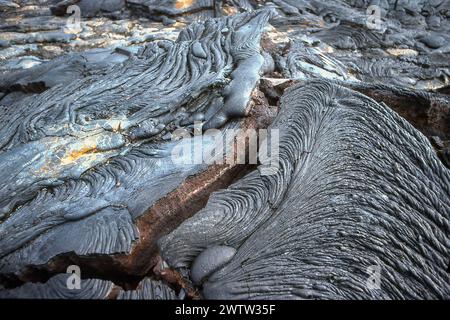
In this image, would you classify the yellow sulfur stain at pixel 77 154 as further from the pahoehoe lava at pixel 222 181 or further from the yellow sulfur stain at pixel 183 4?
the yellow sulfur stain at pixel 183 4

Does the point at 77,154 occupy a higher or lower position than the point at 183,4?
lower

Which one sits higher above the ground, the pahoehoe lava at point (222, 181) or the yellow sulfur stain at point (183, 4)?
the yellow sulfur stain at point (183, 4)

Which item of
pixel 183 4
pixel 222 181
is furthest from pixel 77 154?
pixel 183 4

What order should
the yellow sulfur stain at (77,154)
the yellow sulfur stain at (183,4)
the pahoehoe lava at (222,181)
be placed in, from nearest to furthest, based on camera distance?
the pahoehoe lava at (222,181)
the yellow sulfur stain at (77,154)
the yellow sulfur stain at (183,4)

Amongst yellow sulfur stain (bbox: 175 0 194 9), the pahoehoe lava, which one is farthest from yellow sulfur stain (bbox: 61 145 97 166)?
yellow sulfur stain (bbox: 175 0 194 9)

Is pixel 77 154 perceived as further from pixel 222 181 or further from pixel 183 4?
pixel 183 4

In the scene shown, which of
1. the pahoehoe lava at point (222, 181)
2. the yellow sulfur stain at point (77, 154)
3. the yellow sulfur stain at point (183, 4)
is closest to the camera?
the pahoehoe lava at point (222, 181)

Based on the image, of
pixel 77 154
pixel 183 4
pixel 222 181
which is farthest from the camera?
pixel 183 4

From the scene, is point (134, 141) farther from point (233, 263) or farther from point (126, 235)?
point (233, 263)

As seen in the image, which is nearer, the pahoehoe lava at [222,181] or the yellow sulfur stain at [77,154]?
the pahoehoe lava at [222,181]

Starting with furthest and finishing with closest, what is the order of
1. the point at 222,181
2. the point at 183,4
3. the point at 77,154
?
1. the point at 183,4
2. the point at 77,154
3. the point at 222,181

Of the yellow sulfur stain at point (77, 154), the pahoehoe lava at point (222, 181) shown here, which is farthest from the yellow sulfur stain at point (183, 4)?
the yellow sulfur stain at point (77, 154)

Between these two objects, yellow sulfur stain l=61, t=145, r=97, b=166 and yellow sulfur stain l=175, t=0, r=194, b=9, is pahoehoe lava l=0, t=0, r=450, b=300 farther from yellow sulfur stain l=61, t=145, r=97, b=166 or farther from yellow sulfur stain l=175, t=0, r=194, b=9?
yellow sulfur stain l=175, t=0, r=194, b=9

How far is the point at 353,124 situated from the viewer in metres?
2.37
